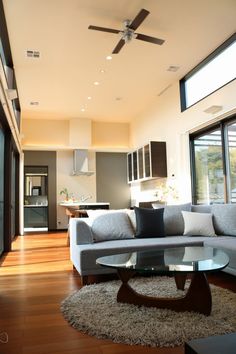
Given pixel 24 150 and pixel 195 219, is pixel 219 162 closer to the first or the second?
pixel 195 219

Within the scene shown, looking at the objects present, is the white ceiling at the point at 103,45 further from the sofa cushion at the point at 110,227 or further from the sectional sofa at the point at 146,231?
the sofa cushion at the point at 110,227

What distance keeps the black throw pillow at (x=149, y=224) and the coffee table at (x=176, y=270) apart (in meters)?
1.28

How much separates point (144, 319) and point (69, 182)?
7.69 m

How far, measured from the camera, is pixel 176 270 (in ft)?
7.09

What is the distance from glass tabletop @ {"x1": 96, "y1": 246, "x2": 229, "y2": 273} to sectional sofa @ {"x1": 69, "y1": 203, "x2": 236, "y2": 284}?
630mm

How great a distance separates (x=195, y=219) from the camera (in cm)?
427

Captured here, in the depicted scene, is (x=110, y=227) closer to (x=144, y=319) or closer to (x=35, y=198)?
(x=144, y=319)

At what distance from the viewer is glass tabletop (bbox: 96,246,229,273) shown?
2.23 metres

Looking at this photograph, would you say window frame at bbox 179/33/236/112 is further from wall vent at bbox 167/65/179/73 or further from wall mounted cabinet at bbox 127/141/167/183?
wall mounted cabinet at bbox 127/141/167/183

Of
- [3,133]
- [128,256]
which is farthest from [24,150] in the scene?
[128,256]

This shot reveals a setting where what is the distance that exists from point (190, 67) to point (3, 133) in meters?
3.96

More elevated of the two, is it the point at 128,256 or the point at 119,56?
the point at 119,56

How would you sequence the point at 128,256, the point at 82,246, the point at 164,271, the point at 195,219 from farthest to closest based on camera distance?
the point at 195,219 → the point at 82,246 → the point at 128,256 → the point at 164,271

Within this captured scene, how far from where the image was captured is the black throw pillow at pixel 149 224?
4.04 meters
